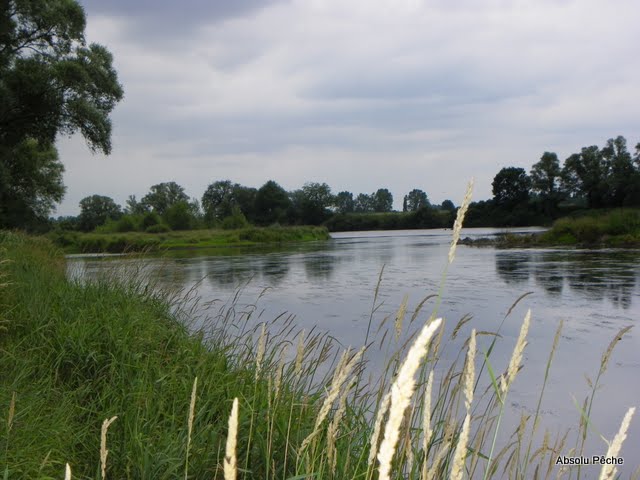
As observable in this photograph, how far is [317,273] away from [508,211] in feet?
214

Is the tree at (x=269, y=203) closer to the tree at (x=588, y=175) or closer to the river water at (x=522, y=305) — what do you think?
the tree at (x=588, y=175)

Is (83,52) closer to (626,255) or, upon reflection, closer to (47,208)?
(626,255)

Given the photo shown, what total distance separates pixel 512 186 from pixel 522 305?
229 feet

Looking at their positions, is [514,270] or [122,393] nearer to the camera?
[122,393]

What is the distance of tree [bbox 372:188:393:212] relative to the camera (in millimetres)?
117731

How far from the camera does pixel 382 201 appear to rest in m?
118

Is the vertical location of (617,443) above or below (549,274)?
above

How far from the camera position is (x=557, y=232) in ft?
92.5

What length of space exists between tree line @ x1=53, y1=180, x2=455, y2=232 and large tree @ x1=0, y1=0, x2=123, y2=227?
141 feet

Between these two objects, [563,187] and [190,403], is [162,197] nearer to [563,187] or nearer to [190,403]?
[563,187]

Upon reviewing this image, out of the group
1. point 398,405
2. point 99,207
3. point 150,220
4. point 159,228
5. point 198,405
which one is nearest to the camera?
point 398,405

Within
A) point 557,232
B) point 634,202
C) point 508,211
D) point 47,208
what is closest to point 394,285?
point 557,232

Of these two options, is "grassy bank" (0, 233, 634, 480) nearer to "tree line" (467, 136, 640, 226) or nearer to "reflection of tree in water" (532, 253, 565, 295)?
"reflection of tree in water" (532, 253, 565, 295)

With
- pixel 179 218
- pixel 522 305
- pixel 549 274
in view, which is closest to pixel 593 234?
pixel 549 274
